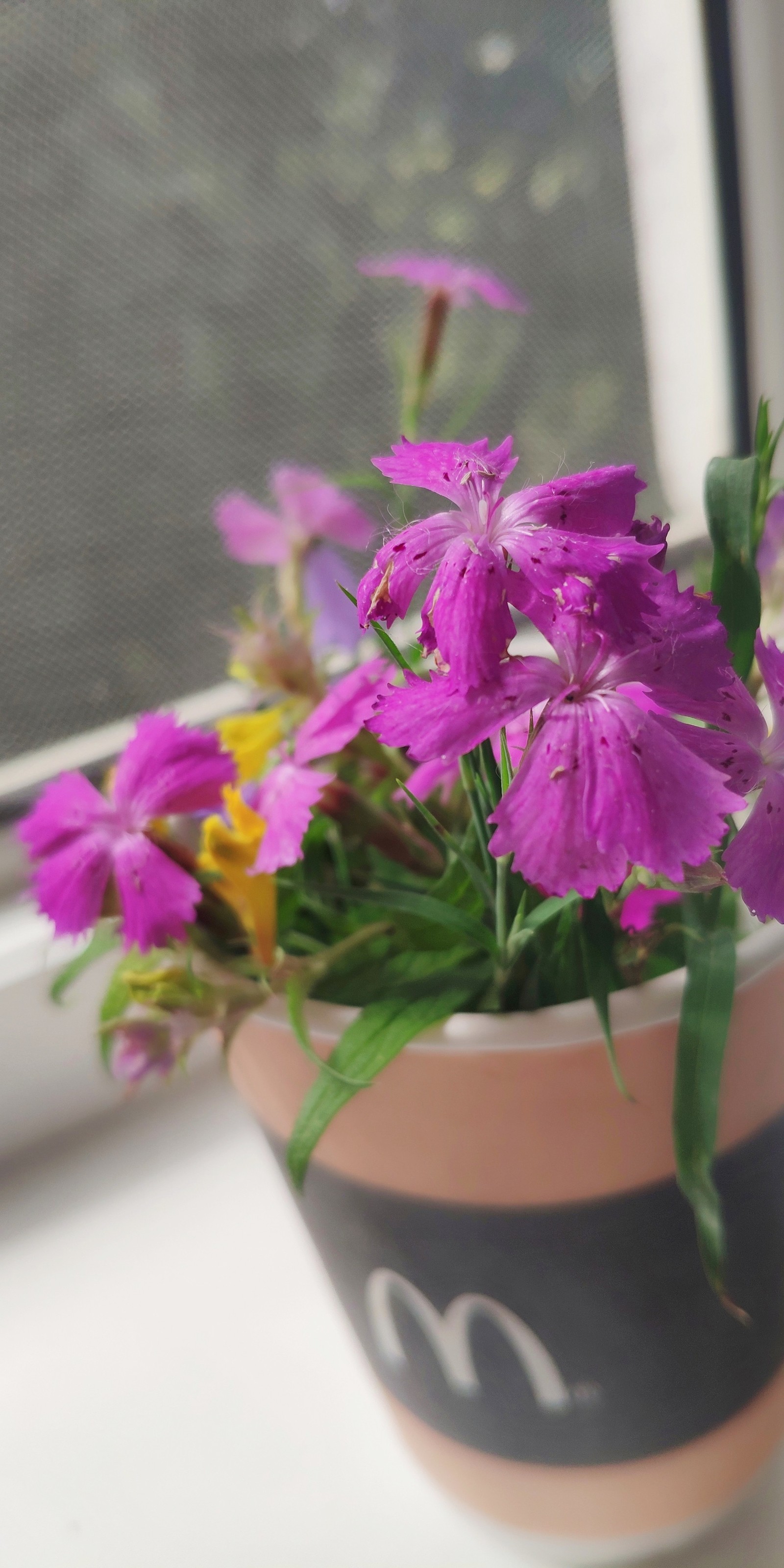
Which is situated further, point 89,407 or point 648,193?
point 648,193

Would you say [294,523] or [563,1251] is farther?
[294,523]

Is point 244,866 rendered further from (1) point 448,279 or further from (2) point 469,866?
(1) point 448,279

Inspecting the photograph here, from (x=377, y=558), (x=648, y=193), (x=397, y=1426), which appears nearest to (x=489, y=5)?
(x=648, y=193)

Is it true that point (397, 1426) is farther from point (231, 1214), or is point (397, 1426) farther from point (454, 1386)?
point (231, 1214)

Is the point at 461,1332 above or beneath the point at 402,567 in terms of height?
beneath

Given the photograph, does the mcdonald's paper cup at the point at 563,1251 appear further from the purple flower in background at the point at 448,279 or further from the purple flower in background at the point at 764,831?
the purple flower in background at the point at 448,279

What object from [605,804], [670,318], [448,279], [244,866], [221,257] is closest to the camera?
[605,804]

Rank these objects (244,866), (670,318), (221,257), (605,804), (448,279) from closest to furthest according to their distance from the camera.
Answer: (605,804), (244,866), (448,279), (221,257), (670,318)

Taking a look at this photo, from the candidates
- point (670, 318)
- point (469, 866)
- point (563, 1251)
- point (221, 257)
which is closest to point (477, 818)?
point (469, 866)
